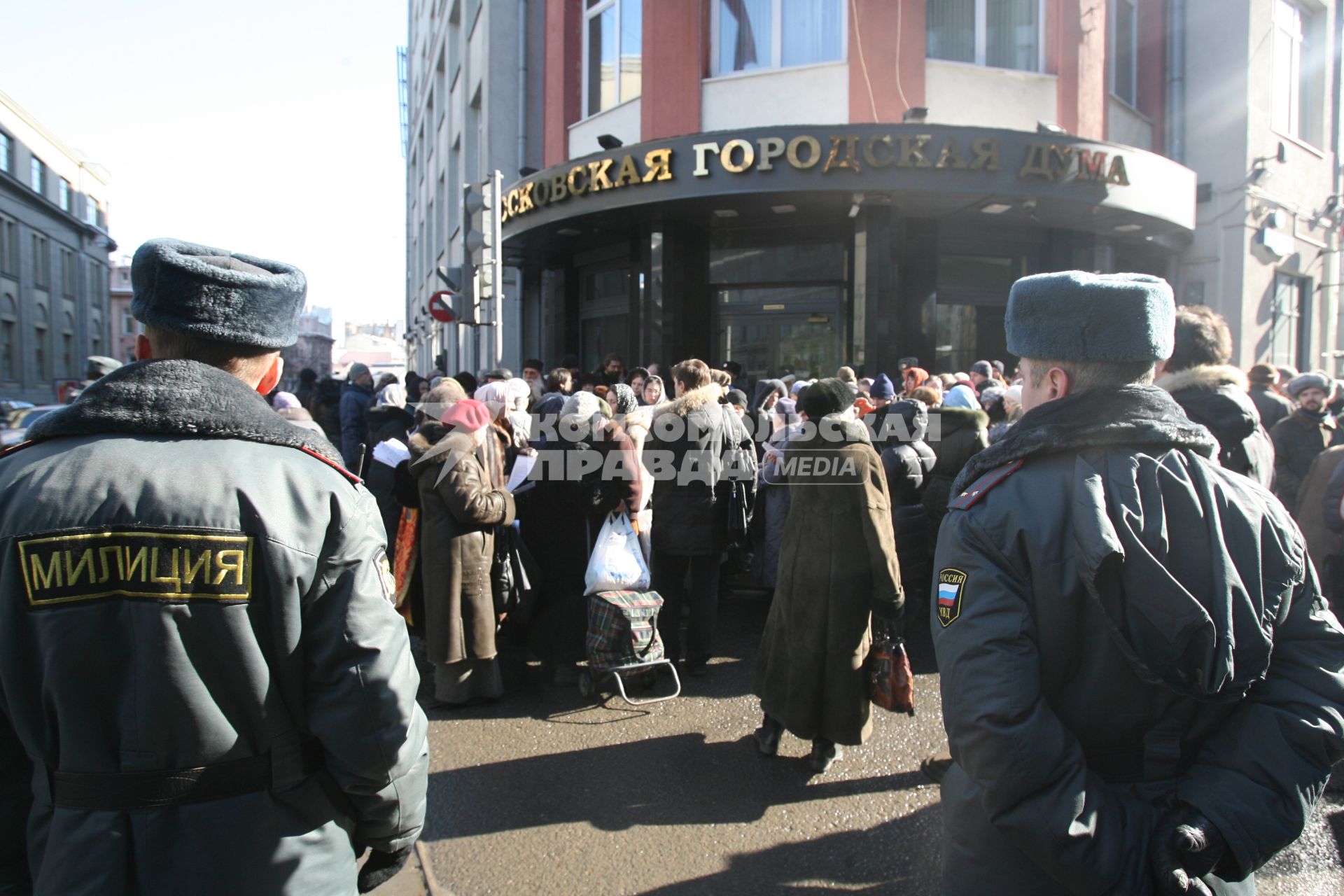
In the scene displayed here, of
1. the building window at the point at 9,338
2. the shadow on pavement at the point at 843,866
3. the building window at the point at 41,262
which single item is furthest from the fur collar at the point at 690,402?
the building window at the point at 41,262

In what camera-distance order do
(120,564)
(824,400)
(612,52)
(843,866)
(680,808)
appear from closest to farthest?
(120,564)
(843,866)
(680,808)
(824,400)
(612,52)

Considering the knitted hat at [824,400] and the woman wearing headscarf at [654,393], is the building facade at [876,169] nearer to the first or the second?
the woman wearing headscarf at [654,393]

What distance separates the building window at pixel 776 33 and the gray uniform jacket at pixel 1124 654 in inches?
439

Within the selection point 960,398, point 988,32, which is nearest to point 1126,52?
point 988,32

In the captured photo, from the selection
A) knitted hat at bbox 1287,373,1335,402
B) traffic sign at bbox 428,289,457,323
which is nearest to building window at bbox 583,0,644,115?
traffic sign at bbox 428,289,457,323

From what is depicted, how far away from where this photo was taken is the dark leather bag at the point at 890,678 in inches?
154

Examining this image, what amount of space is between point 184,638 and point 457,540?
3217mm

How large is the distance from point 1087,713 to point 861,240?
10577 mm

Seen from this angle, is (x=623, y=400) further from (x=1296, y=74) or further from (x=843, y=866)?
(x=1296, y=74)

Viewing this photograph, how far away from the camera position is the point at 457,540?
473 centimetres

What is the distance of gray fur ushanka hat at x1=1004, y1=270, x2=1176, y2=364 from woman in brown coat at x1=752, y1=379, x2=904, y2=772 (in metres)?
2.17

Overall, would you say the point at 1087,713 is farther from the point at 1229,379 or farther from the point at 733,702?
the point at 733,702

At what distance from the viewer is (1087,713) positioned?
1.69 meters

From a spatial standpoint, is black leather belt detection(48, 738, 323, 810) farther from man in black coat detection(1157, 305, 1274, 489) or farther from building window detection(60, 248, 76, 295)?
building window detection(60, 248, 76, 295)
